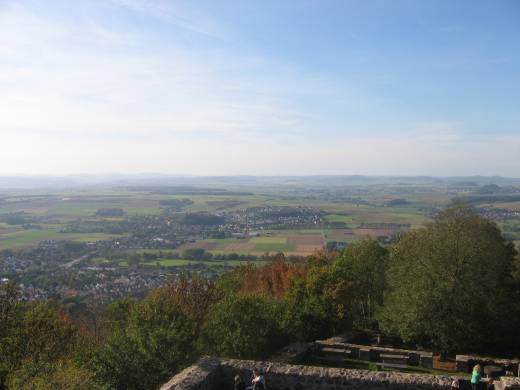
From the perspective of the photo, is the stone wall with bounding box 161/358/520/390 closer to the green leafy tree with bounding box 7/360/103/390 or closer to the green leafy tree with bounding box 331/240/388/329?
the green leafy tree with bounding box 7/360/103/390

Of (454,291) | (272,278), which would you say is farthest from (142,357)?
(272,278)

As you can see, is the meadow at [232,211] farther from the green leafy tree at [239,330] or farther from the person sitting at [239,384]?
the person sitting at [239,384]

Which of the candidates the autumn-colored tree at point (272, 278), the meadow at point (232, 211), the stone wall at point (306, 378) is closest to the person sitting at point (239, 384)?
the stone wall at point (306, 378)

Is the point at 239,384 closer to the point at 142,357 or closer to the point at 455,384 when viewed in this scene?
the point at 142,357

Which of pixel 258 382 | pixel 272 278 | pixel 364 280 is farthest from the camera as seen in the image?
pixel 272 278

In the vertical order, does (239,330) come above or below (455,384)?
below

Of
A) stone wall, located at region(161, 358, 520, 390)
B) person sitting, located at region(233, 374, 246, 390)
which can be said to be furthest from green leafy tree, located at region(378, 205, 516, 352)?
person sitting, located at region(233, 374, 246, 390)

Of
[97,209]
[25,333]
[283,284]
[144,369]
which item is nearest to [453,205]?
[283,284]

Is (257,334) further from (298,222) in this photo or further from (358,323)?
(298,222)
